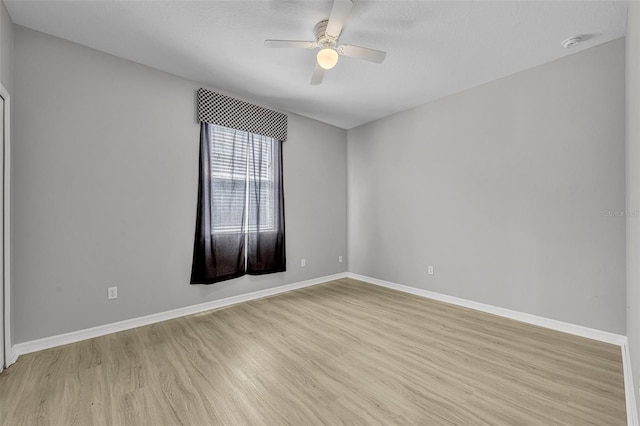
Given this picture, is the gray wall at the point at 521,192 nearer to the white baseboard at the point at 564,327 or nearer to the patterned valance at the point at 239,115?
the white baseboard at the point at 564,327

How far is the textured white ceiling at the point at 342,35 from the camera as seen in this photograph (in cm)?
206

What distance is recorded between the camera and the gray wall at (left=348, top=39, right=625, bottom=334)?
8.06 feet

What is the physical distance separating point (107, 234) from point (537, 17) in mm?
4124

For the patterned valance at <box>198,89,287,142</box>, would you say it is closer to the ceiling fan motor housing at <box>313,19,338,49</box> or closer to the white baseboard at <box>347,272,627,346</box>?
the ceiling fan motor housing at <box>313,19,338,49</box>

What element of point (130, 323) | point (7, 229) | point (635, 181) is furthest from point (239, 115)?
point (635, 181)

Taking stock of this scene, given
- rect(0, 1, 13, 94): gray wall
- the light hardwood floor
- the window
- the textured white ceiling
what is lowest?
the light hardwood floor

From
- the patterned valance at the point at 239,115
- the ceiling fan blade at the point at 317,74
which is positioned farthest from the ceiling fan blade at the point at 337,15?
the patterned valance at the point at 239,115

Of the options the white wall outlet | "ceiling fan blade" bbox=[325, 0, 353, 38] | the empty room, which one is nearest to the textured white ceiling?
the empty room

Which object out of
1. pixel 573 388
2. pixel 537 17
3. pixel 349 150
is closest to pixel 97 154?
pixel 349 150

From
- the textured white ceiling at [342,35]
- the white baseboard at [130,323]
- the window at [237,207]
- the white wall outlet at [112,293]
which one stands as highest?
the textured white ceiling at [342,35]

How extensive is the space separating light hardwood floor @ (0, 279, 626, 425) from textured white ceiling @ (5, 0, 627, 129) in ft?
8.70

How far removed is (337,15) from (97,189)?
2.58 meters

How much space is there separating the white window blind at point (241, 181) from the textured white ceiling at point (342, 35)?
27.5 inches

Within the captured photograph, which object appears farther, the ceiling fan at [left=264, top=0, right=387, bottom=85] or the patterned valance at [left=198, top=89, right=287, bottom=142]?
the patterned valance at [left=198, top=89, right=287, bottom=142]
